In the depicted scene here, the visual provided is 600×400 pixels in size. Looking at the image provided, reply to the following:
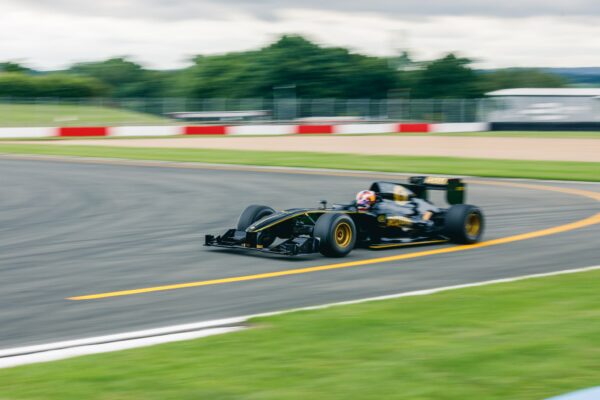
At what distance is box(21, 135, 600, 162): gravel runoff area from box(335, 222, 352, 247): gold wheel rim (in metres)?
21.9

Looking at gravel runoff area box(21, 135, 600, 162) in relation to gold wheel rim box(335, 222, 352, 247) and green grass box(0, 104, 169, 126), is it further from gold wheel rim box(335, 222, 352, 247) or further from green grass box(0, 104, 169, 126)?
gold wheel rim box(335, 222, 352, 247)

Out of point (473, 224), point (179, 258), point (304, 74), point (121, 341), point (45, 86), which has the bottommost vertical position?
point (179, 258)

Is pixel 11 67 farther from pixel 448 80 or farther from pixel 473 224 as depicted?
pixel 473 224

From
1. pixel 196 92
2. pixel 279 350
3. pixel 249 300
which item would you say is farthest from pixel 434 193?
pixel 196 92

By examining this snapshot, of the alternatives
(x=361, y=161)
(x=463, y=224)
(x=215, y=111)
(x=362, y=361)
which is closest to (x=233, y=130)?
(x=215, y=111)

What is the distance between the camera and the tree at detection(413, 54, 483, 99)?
303 feet

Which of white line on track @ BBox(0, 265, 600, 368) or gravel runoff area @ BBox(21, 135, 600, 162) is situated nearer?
white line on track @ BBox(0, 265, 600, 368)

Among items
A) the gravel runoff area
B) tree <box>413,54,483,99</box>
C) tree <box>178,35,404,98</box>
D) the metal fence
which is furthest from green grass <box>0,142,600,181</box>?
tree <box>413,54,483,99</box>

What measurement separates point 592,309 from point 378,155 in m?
26.5

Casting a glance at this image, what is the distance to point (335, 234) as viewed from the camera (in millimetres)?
11359

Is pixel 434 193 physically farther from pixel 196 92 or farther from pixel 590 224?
pixel 196 92

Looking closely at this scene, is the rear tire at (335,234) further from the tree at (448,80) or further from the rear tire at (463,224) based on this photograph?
the tree at (448,80)

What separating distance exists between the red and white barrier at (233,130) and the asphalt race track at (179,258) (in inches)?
A: 1099

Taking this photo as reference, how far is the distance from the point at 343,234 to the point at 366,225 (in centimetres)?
67
